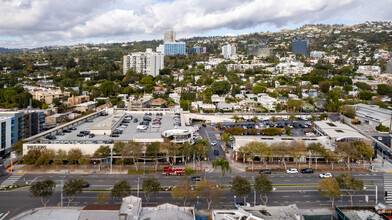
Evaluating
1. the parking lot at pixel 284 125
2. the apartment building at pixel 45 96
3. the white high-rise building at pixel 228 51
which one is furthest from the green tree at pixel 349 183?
the white high-rise building at pixel 228 51

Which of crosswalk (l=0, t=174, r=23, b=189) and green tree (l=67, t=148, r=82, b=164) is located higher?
green tree (l=67, t=148, r=82, b=164)

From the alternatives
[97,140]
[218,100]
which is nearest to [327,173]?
[97,140]

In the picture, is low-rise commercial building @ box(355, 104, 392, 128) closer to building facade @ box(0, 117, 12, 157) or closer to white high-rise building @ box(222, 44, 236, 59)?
building facade @ box(0, 117, 12, 157)

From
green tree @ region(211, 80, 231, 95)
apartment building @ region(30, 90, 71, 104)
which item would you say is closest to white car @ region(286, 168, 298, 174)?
green tree @ region(211, 80, 231, 95)

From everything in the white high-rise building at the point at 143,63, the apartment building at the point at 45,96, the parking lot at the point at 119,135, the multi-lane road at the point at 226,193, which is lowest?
the multi-lane road at the point at 226,193

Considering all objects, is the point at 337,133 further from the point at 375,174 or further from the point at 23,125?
the point at 23,125

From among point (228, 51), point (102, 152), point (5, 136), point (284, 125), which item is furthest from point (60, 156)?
point (228, 51)

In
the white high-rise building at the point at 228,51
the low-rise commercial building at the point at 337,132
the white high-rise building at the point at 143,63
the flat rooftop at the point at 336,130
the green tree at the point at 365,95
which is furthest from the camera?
the white high-rise building at the point at 228,51

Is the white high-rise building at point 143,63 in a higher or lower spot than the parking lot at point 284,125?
higher

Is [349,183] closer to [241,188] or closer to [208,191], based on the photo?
[241,188]

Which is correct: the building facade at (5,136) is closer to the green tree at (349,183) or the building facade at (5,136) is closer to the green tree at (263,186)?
the green tree at (263,186)
